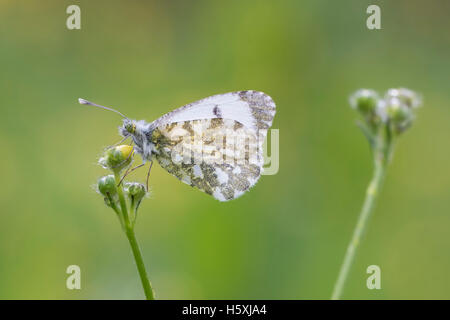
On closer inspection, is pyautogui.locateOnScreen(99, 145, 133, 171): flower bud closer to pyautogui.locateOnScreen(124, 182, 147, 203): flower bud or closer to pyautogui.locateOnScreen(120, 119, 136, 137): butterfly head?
pyautogui.locateOnScreen(124, 182, 147, 203): flower bud

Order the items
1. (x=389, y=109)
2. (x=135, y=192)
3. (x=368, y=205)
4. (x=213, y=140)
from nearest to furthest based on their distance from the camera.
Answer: (x=368, y=205) < (x=135, y=192) < (x=389, y=109) < (x=213, y=140)

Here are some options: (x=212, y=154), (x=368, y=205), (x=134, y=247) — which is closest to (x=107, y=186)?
(x=134, y=247)

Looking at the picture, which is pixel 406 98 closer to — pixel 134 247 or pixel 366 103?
pixel 366 103

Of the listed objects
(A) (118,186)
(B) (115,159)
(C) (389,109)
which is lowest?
(A) (118,186)

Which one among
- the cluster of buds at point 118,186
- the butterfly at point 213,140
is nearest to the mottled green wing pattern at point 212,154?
the butterfly at point 213,140

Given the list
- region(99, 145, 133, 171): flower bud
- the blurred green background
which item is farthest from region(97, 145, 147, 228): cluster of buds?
the blurred green background

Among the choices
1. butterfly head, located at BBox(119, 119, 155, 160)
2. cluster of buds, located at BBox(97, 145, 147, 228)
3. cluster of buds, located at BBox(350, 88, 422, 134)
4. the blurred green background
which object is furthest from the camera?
the blurred green background
